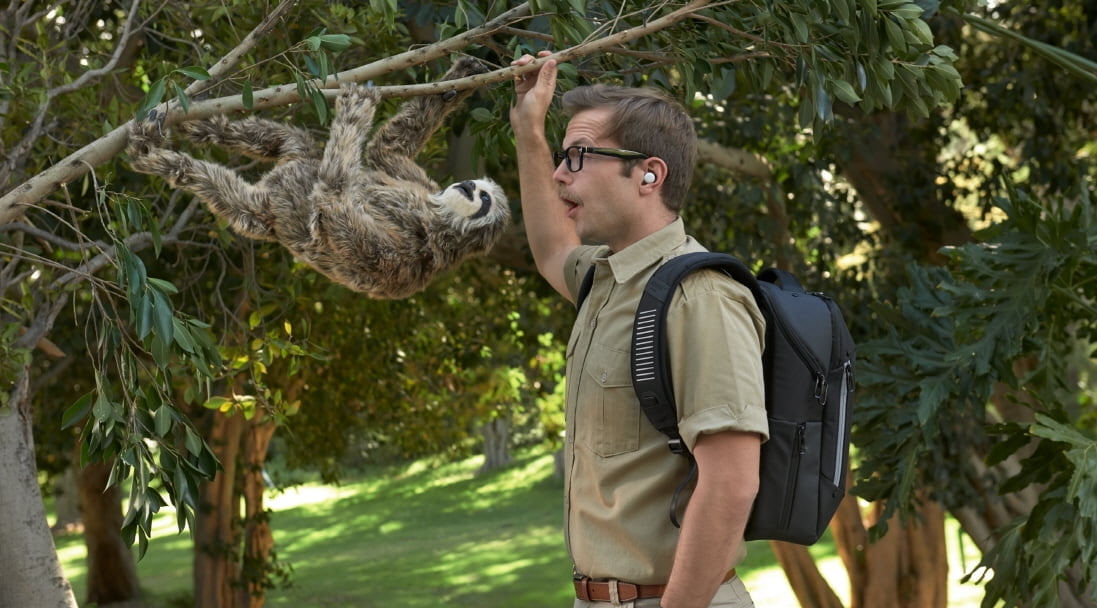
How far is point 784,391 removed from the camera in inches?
90.7

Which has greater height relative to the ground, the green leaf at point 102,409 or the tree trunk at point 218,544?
the green leaf at point 102,409

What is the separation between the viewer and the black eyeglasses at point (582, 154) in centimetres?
247

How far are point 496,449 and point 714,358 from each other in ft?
85.0

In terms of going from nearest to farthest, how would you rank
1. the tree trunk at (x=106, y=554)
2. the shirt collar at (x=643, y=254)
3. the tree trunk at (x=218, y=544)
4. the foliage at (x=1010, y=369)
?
the shirt collar at (x=643, y=254) < the foliage at (x=1010, y=369) < the tree trunk at (x=218, y=544) < the tree trunk at (x=106, y=554)

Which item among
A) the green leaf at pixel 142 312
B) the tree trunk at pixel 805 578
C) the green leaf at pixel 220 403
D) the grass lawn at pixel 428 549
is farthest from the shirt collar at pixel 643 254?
the grass lawn at pixel 428 549

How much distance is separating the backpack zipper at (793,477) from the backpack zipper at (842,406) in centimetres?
11

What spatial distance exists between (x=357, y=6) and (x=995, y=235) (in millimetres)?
2784

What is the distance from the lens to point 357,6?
4.94 m

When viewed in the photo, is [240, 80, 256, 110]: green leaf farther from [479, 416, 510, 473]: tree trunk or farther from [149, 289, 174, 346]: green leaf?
[479, 416, 510, 473]: tree trunk

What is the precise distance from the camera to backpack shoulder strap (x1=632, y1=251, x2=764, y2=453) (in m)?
2.26

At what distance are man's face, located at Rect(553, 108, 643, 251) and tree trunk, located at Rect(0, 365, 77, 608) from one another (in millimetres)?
3076

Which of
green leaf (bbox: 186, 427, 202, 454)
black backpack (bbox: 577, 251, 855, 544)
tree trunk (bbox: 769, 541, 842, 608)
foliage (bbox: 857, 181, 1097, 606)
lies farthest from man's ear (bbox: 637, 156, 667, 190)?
tree trunk (bbox: 769, 541, 842, 608)

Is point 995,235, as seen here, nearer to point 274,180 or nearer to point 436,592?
point 274,180

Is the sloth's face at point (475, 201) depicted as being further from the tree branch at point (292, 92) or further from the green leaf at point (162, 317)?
the green leaf at point (162, 317)
